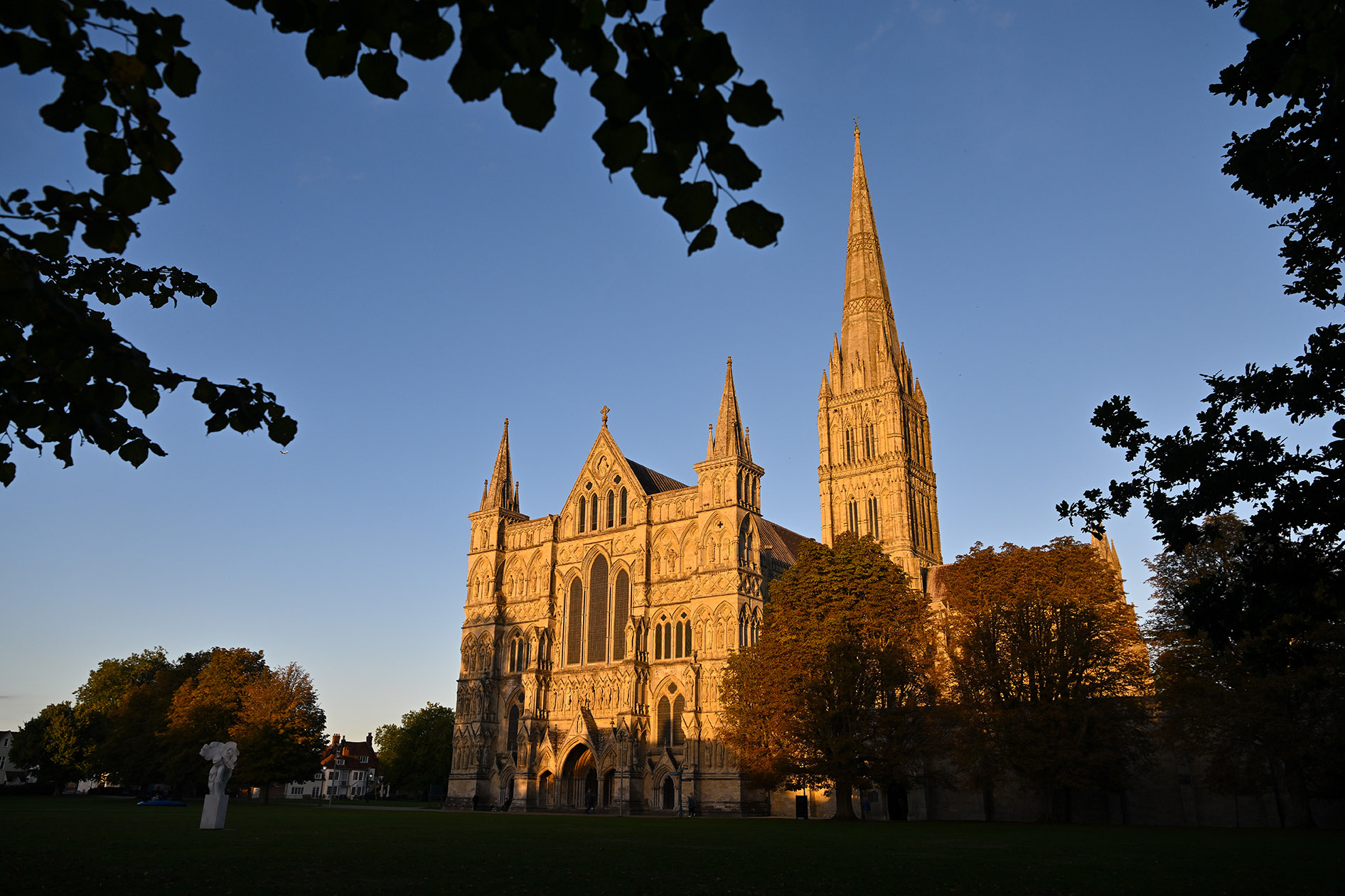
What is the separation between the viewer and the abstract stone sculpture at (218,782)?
1091 inches

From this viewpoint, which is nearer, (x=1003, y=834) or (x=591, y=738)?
(x=1003, y=834)

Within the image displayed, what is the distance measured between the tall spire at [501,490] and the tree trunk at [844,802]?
33.1m

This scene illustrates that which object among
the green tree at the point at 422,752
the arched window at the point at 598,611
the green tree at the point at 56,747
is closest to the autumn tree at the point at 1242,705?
the arched window at the point at 598,611

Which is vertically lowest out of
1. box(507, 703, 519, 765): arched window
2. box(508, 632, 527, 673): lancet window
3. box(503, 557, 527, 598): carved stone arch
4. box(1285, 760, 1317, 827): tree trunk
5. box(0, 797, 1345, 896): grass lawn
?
box(0, 797, 1345, 896): grass lawn

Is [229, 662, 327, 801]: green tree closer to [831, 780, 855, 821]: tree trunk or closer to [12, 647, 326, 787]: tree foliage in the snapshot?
[12, 647, 326, 787]: tree foliage

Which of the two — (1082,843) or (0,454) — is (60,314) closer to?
(0,454)

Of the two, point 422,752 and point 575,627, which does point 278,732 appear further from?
point 422,752

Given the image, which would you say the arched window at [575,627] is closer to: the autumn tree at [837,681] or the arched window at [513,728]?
the arched window at [513,728]

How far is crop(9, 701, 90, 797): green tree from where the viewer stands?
8119 centimetres

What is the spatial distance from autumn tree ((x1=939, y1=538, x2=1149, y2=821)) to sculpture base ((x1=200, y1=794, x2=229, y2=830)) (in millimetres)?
26589

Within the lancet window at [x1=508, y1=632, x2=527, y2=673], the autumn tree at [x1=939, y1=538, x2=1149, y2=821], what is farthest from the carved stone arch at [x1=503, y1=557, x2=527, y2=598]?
the autumn tree at [x1=939, y1=538, x2=1149, y2=821]

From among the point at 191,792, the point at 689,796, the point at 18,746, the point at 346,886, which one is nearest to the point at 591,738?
the point at 689,796

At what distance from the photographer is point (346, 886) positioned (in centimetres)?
1459

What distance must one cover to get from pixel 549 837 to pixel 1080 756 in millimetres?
21047
